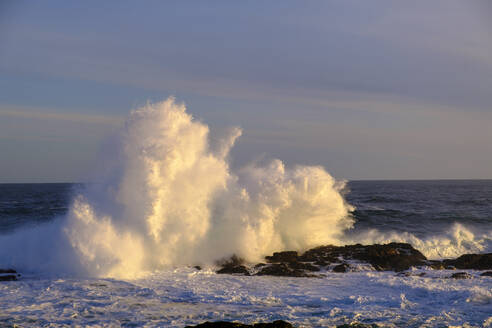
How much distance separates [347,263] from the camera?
13.2 meters

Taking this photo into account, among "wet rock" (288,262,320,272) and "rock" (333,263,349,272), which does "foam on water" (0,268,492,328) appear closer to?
"rock" (333,263,349,272)

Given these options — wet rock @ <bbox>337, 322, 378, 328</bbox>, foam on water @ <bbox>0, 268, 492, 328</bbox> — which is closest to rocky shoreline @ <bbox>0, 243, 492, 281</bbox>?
foam on water @ <bbox>0, 268, 492, 328</bbox>

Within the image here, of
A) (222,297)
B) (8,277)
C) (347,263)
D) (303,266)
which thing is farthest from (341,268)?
(8,277)

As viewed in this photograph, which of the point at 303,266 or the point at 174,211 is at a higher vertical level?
the point at 174,211

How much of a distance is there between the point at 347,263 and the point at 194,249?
4.94 meters

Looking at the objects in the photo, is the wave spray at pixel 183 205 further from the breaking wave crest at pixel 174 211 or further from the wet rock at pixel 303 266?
the wet rock at pixel 303 266

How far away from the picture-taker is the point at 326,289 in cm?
991

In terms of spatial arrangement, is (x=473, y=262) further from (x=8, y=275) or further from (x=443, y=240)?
(x=8, y=275)

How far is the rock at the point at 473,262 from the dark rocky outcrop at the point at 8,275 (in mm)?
12605

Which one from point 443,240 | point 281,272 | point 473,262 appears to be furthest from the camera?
point 443,240

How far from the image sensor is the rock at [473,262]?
1251cm

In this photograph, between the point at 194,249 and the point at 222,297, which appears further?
the point at 194,249

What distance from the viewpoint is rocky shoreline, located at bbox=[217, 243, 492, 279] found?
1207cm

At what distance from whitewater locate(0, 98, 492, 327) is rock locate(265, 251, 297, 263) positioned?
568 millimetres
